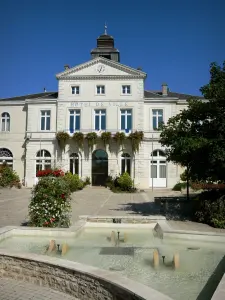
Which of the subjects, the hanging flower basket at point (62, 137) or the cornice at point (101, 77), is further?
the cornice at point (101, 77)

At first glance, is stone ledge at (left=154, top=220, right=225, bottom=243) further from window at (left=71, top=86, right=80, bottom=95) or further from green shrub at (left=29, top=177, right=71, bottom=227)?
window at (left=71, top=86, right=80, bottom=95)

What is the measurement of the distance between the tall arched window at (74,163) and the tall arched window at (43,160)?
86.2 inches

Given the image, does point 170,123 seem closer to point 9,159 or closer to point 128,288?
point 128,288

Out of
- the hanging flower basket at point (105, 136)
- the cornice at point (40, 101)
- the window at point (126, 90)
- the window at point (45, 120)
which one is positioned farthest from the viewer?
the window at point (45, 120)

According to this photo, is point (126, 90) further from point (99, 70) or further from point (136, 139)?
point (136, 139)

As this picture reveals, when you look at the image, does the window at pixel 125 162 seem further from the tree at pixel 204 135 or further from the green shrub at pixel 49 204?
the green shrub at pixel 49 204

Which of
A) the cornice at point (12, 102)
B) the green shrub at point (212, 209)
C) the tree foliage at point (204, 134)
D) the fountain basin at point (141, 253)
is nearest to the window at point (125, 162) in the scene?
the cornice at point (12, 102)

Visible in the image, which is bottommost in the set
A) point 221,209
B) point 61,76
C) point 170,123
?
point 221,209

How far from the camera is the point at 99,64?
3072 cm

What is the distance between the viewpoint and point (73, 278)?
4875 mm

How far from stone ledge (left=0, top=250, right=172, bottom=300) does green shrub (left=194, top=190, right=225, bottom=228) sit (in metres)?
6.08

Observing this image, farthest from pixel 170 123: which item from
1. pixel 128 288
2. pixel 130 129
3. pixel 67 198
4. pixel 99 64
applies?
pixel 99 64

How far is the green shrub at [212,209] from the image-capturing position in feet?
32.2

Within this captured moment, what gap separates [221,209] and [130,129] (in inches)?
805
